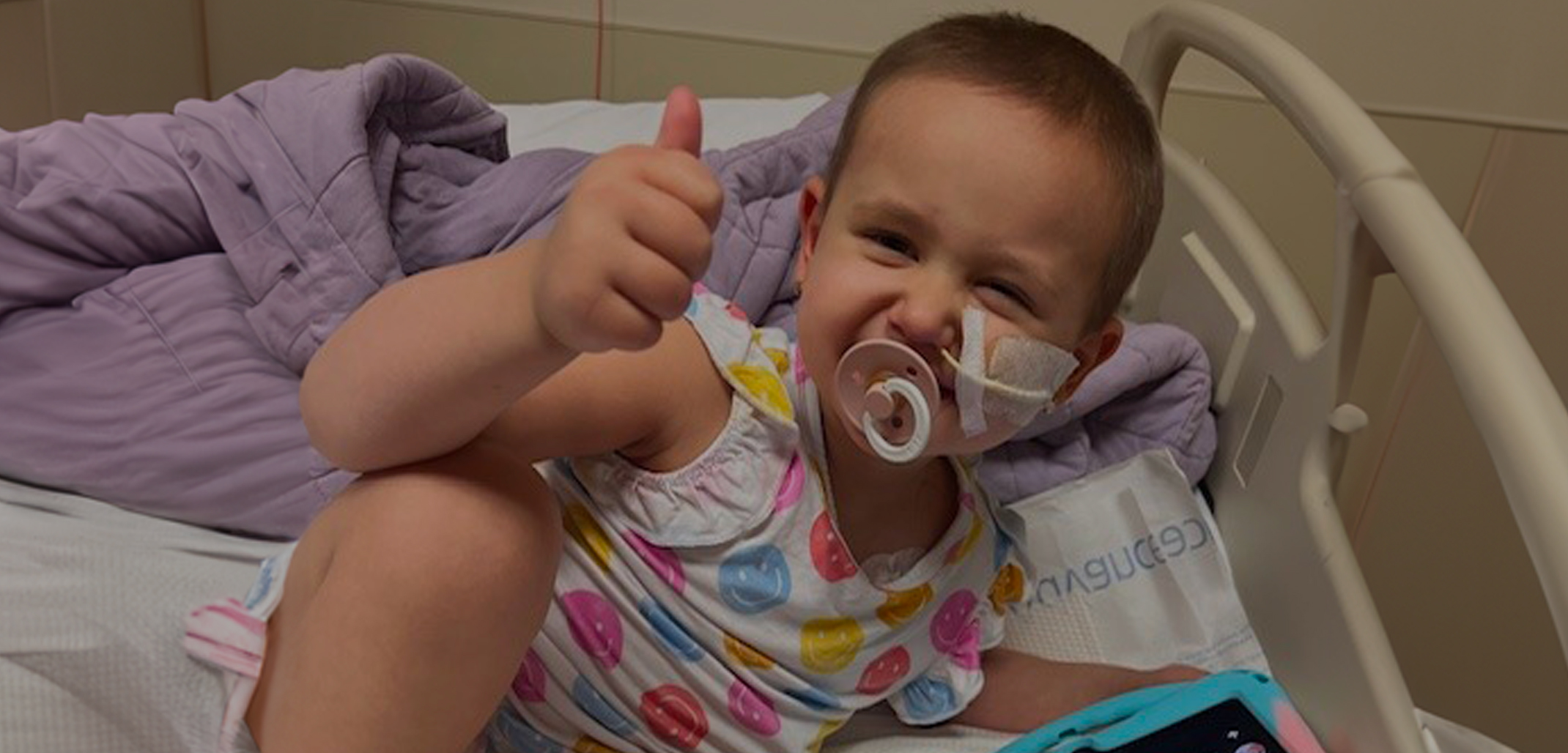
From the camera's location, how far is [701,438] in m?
0.84

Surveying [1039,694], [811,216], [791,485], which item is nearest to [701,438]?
[791,485]

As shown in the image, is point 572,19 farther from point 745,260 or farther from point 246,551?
point 246,551

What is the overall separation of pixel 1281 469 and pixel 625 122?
0.97 meters

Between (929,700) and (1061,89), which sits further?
(929,700)

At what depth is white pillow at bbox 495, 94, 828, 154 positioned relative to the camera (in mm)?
1615

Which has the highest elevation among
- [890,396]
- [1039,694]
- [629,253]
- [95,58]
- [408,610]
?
[629,253]

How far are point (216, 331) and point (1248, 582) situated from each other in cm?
85

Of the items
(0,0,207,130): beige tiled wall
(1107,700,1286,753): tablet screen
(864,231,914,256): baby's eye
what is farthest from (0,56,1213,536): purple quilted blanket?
(0,0,207,130): beige tiled wall

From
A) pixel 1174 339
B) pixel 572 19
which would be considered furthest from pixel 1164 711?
pixel 572 19

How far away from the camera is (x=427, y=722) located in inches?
28.5

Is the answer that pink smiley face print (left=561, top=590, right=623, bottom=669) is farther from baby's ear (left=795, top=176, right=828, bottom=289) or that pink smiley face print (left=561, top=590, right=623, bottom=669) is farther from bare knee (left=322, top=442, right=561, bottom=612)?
baby's ear (left=795, top=176, right=828, bottom=289)

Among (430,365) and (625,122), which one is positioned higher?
(430,365)

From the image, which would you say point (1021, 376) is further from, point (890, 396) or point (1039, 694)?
point (1039, 694)

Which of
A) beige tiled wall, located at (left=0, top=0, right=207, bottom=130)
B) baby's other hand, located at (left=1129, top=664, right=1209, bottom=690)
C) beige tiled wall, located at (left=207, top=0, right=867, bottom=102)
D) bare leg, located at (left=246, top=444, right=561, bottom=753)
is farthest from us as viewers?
beige tiled wall, located at (left=207, top=0, right=867, bottom=102)
